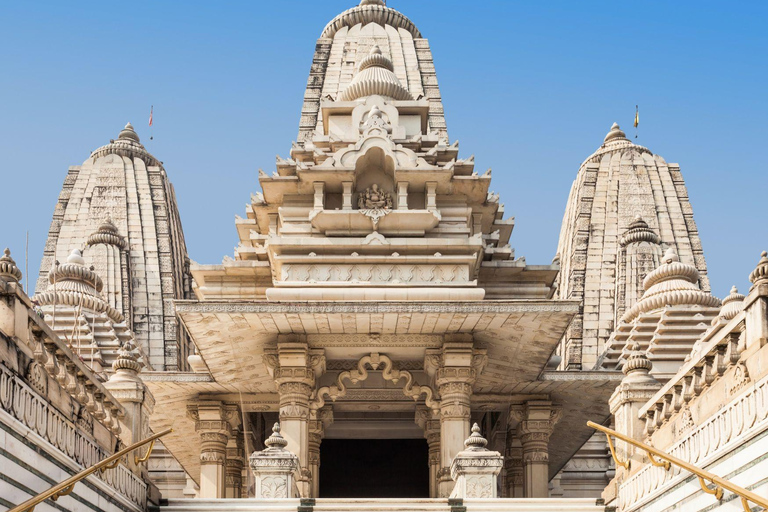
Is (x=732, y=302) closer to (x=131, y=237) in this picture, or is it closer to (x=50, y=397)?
(x=50, y=397)

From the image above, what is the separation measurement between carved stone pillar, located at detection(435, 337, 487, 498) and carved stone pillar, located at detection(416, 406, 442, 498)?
2.27m

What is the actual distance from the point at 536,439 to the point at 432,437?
6.97 feet

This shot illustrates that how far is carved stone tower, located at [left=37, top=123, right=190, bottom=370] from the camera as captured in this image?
48.9 metres

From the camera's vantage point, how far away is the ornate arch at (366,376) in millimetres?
21219

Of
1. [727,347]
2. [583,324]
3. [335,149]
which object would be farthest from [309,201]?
[583,324]

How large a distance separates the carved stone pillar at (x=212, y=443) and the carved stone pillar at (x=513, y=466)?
6355mm

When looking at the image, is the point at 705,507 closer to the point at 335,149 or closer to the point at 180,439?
the point at 335,149

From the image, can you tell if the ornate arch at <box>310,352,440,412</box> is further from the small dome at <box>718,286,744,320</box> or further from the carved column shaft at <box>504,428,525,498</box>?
the small dome at <box>718,286,744,320</box>

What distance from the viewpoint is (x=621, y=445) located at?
15711 mm

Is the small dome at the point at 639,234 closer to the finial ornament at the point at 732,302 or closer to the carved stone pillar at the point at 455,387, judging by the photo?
the finial ornament at the point at 732,302

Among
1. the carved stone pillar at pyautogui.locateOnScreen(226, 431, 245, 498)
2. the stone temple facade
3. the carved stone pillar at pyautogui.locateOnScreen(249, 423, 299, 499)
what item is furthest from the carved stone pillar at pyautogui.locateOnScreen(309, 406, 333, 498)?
the carved stone pillar at pyautogui.locateOnScreen(249, 423, 299, 499)

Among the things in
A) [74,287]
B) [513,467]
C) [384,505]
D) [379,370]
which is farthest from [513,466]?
[74,287]

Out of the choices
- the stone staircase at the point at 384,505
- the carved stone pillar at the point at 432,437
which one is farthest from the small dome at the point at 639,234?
the stone staircase at the point at 384,505

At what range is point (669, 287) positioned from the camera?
1221 inches
